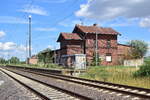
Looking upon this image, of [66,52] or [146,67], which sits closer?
[146,67]

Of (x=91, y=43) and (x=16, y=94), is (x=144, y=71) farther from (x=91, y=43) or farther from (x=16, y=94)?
(x=91, y=43)

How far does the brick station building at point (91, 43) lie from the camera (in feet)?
205

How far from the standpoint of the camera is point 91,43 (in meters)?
63.6

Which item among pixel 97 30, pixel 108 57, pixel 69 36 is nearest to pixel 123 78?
pixel 69 36

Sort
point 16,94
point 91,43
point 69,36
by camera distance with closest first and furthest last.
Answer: point 16,94, point 69,36, point 91,43

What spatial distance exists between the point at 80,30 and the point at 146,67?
42.1 metres

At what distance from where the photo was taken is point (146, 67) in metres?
22.3

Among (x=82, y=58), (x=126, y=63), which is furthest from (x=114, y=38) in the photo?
(x=82, y=58)

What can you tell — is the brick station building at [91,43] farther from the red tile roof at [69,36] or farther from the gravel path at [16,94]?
the gravel path at [16,94]

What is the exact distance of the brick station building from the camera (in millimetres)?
62375

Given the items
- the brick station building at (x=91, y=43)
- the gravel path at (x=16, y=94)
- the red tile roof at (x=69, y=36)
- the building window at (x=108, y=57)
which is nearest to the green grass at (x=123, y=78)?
the gravel path at (x=16, y=94)

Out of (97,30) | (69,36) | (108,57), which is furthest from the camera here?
(97,30)

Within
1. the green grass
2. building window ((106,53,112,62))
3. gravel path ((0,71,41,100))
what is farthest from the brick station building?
gravel path ((0,71,41,100))

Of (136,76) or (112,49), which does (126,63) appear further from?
(136,76)
